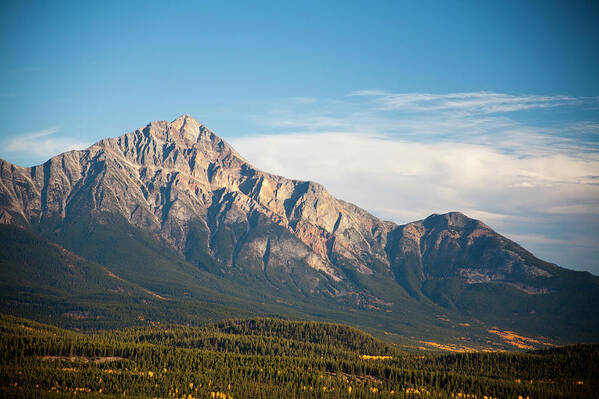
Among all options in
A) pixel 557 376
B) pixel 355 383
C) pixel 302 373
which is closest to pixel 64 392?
pixel 302 373

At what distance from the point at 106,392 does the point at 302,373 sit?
63.7m

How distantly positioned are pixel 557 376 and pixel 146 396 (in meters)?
131

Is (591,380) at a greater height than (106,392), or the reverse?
(591,380)

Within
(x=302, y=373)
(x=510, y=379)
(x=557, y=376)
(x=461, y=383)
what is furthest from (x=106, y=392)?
(x=557, y=376)

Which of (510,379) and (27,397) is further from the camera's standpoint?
(510,379)

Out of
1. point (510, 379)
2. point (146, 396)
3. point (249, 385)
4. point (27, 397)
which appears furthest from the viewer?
point (510, 379)

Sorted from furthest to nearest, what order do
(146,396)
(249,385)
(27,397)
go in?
(249,385), (146,396), (27,397)

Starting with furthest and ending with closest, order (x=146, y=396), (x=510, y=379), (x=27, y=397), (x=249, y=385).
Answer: (x=510, y=379)
(x=249, y=385)
(x=146, y=396)
(x=27, y=397)

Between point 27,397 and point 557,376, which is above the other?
point 557,376

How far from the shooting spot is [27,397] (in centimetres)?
15175

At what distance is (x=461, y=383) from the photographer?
19100cm

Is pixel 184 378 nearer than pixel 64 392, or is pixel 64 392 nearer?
pixel 64 392

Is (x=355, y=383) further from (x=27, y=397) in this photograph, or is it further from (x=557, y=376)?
(x=27, y=397)

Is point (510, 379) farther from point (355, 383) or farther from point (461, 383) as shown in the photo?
point (355, 383)
